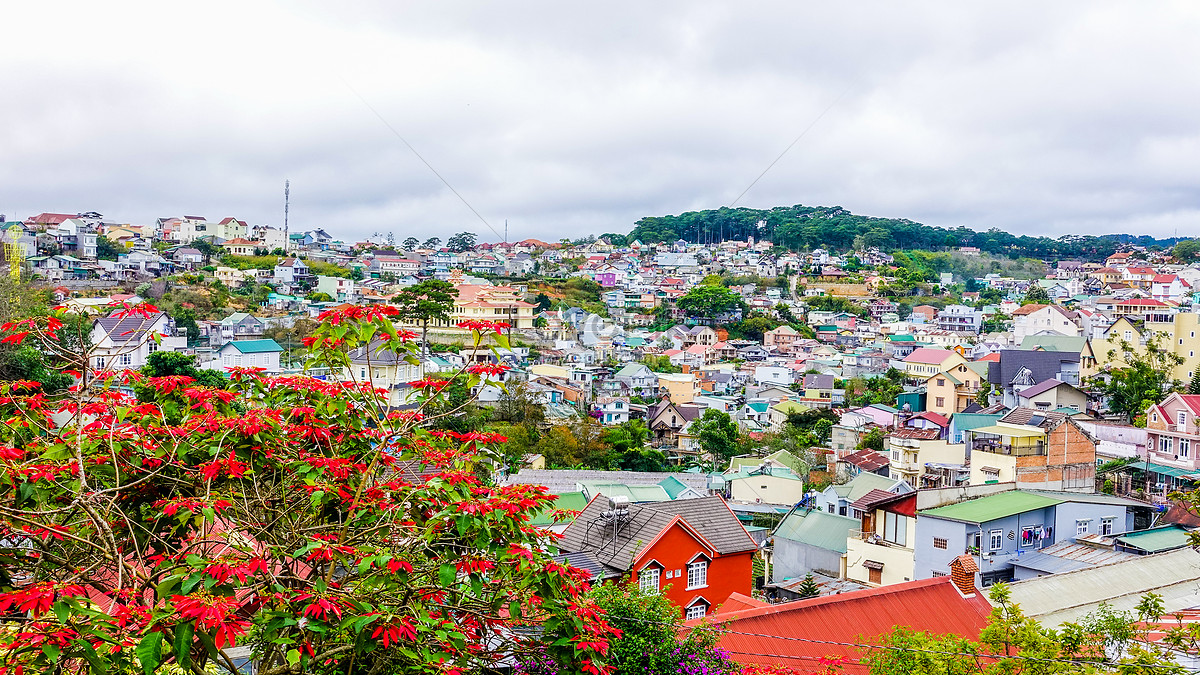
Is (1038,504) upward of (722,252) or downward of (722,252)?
downward

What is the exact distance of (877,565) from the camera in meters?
15.7

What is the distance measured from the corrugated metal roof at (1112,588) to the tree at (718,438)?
21586mm

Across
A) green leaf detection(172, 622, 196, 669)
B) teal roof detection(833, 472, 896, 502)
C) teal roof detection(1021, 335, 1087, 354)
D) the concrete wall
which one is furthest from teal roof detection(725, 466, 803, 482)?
green leaf detection(172, 622, 196, 669)

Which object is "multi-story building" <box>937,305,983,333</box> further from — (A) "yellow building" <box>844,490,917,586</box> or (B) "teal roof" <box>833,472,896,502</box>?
(A) "yellow building" <box>844,490,917,586</box>

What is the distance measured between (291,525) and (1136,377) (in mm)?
30281

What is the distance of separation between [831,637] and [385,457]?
215 inches

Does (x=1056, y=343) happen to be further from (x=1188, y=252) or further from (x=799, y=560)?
(x=1188, y=252)

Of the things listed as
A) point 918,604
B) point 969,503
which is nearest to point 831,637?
point 918,604

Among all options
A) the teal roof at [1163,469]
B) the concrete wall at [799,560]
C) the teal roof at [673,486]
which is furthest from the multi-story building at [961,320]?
the concrete wall at [799,560]

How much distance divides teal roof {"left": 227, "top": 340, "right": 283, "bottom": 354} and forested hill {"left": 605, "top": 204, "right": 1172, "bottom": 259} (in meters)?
63.7

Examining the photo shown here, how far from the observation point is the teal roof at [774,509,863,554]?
1797 cm

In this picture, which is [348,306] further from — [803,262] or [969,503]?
[803,262]

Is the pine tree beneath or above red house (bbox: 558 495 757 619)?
beneath

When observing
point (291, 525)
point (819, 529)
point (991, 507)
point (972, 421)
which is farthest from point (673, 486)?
point (291, 525)
